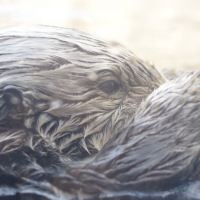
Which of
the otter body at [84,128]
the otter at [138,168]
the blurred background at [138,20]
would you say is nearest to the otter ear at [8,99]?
the otter body at [84,128]

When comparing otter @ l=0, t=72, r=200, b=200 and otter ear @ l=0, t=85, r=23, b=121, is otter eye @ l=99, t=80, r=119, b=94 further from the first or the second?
otter ear @ l=0, t=85, r=23, b=121

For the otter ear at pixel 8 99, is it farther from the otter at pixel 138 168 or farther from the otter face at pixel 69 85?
the otter at pixel 138 168

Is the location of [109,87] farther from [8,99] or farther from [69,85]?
[8,99]

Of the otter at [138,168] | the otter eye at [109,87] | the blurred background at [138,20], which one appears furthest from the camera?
the blurred background at [138,20]

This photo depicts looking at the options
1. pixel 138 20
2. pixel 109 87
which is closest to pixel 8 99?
pixel 109 87

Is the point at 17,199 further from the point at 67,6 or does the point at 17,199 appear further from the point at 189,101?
the point at 67,6

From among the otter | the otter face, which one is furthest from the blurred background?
the otter
